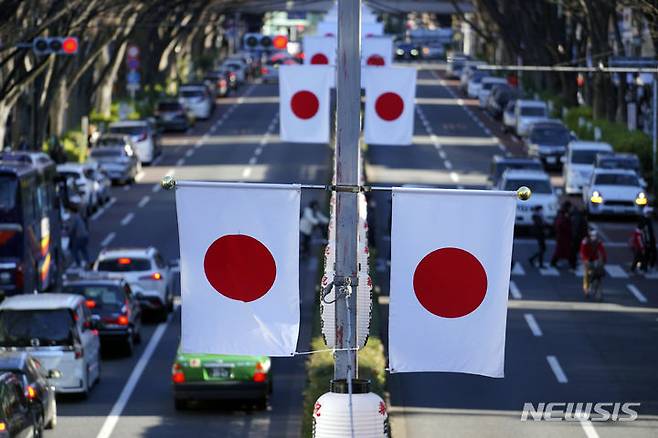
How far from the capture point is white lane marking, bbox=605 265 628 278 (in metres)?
38.7

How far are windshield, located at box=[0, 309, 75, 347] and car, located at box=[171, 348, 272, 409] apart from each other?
1.95 m

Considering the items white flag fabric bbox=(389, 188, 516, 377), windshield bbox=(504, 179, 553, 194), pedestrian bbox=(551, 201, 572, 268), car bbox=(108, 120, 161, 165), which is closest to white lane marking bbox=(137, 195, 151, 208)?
car bbox=(108, 120, 161, 165)

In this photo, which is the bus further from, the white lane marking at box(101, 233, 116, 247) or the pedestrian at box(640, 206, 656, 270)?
the pedestrian at box(640, 206, 656, 270)

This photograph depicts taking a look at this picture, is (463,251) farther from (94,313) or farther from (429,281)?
(94,313)

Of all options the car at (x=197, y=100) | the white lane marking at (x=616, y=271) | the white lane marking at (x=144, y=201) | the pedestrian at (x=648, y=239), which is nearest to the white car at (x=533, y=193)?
the white lane marking at (x=616, y=271)

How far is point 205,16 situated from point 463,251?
95.4m

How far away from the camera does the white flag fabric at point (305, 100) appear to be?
29547mm

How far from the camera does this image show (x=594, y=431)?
73.6ft

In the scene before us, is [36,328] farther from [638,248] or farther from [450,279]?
[638,248]

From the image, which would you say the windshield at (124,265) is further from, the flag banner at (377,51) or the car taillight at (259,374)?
the flag banner at (377,51)

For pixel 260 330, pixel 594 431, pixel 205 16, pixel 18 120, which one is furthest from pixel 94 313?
pixel 205 16

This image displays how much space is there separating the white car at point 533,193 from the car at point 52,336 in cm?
2116

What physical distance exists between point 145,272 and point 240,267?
22660 millimetres

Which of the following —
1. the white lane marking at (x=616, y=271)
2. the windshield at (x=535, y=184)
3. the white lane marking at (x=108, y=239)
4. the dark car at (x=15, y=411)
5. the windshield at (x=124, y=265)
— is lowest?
the white lane marking at (x=108, y=239)
